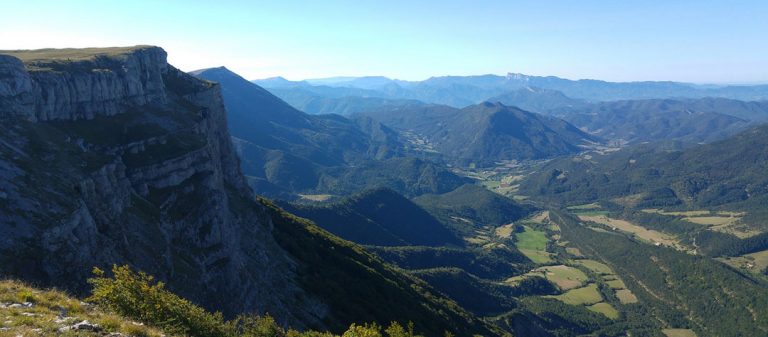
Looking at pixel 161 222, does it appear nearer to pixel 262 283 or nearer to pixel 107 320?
pixel 262 283

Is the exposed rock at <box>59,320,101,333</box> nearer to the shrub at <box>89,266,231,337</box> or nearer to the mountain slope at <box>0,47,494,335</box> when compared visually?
the shrub at <box>89,266,231,337</box>

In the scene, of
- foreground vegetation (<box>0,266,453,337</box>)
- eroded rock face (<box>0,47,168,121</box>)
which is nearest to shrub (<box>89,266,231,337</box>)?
foreground vegetation (<box>0,266,453,337</box>)

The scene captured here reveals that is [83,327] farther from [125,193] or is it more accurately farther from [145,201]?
[145,201]

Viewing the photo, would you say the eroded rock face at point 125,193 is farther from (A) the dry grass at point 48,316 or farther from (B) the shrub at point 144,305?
(B) the shrub at point 144,305

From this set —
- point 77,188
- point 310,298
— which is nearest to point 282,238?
point 310,298

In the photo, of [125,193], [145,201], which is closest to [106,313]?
[125,193]
